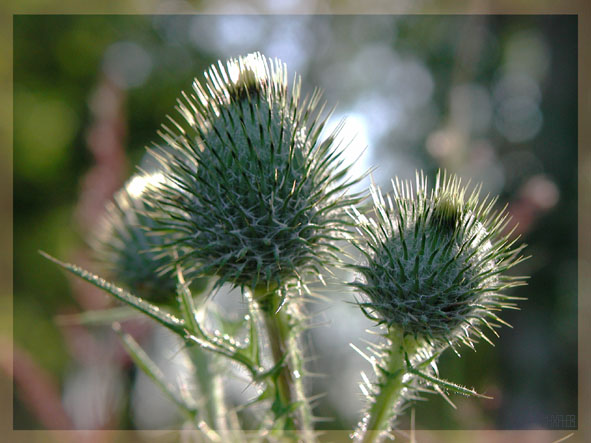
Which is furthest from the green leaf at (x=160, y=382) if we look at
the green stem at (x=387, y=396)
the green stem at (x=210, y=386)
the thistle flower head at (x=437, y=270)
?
the thistle flower head at (x=437, y=270)

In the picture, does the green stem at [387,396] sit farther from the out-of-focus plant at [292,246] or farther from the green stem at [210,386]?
the green stem at [210,386]

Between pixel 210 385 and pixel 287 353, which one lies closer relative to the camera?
pixel 287 353

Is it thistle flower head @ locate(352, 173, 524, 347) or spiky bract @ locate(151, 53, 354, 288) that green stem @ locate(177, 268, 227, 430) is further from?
thistle flower head @ locate(352, 173, 524, 347)

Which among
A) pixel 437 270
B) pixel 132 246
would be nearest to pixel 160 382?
pixel 132 246

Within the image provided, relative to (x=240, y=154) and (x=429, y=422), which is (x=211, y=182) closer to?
(x=240, y=154)

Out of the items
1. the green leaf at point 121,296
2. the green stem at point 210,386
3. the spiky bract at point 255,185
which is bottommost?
the green stem at point 210,386

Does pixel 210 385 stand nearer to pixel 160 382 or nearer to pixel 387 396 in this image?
pixel 160 382

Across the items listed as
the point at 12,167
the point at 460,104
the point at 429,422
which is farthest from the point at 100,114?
the point at 12,167

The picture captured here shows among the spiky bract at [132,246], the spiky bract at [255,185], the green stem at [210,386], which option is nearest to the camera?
the spiky bract at [255,185]
